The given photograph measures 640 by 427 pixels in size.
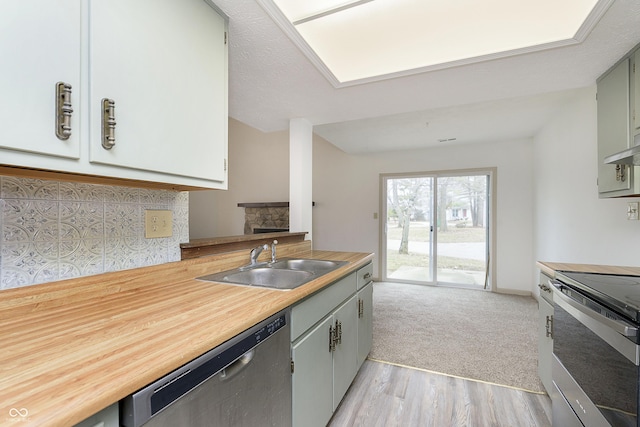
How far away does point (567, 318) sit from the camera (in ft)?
4.46

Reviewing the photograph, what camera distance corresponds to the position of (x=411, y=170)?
4.84m

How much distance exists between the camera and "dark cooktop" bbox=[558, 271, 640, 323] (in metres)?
0.98

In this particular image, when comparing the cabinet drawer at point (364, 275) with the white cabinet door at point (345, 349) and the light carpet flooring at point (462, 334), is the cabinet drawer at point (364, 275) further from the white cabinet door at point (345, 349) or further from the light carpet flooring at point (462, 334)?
the light carpet flooring at point (462, 334)

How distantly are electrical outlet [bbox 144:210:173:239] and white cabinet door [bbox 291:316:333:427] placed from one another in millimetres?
815

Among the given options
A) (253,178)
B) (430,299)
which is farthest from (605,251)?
(253,178)

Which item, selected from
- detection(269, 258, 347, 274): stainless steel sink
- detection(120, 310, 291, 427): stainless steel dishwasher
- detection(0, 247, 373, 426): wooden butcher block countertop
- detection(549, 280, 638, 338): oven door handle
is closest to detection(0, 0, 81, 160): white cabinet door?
detection(0, 247, 373, 426): wooden butcher block countertop

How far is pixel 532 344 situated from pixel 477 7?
110 inches

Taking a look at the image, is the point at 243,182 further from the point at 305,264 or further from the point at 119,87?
the point at 119,87

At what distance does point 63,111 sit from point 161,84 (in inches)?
14.0

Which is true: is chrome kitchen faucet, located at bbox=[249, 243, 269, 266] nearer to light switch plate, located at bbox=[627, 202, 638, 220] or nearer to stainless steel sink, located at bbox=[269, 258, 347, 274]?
stainless steel sink, located at bbox=[269, 258, 347, 274]

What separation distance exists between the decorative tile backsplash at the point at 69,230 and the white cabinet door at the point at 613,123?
2.63m

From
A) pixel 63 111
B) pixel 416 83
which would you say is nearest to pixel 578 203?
pixel 416 83

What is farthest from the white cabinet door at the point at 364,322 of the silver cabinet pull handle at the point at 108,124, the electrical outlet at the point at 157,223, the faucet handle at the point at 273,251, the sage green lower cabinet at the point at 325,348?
the silver cabinet pull handle at the point at 108,124

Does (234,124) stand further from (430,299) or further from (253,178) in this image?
(430,299)
